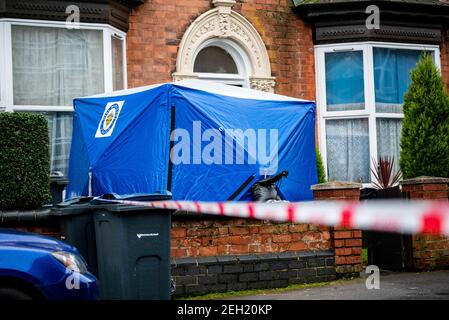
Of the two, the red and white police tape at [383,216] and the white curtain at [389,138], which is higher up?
the white curtain at [389,138]

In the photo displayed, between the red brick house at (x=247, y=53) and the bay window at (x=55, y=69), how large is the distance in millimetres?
15

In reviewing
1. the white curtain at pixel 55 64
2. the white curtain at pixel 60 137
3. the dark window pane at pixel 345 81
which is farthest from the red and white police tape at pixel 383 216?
the dark window pane at pixel 345 81

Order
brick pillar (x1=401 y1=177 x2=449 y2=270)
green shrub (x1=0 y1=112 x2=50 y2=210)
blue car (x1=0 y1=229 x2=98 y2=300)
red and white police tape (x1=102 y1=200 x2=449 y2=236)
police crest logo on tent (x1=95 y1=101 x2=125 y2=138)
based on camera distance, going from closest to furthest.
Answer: red and white police tape (x1=102 y1=200 x2=449 y2=236) < blue car (x1=0 y1=229 x2=98 y2=300) < green shrub (x1=0 y1=112 x2=50 y2=210) < brick pillar (x1=401 y1=177 x2=449 y2=270) < police crest logo on tent (x1=95 y1=101 x2=125 y2=138)

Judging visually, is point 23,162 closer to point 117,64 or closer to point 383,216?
point 117,64

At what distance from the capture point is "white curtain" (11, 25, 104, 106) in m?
11.2

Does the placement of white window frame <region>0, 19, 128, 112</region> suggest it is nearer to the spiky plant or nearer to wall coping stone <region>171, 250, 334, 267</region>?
wall coping stone <region>171, 250, 334, 267</region>

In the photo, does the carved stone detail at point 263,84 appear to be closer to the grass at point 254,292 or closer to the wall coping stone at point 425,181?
the wall coping stone at point 425,181

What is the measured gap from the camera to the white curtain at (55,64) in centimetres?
1119

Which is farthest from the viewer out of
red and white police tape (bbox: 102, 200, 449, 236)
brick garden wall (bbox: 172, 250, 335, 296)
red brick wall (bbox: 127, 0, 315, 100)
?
red brick wall (bbox: 127, 0, 315, 100)

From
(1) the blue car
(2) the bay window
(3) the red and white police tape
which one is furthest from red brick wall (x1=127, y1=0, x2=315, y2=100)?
(3) the red and white police tape

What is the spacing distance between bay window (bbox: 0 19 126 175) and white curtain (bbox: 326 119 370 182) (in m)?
4.02

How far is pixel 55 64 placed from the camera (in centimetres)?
1141

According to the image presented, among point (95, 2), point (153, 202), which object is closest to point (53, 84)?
point (95, 2)

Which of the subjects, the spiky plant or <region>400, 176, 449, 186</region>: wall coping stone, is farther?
the spiky plant
